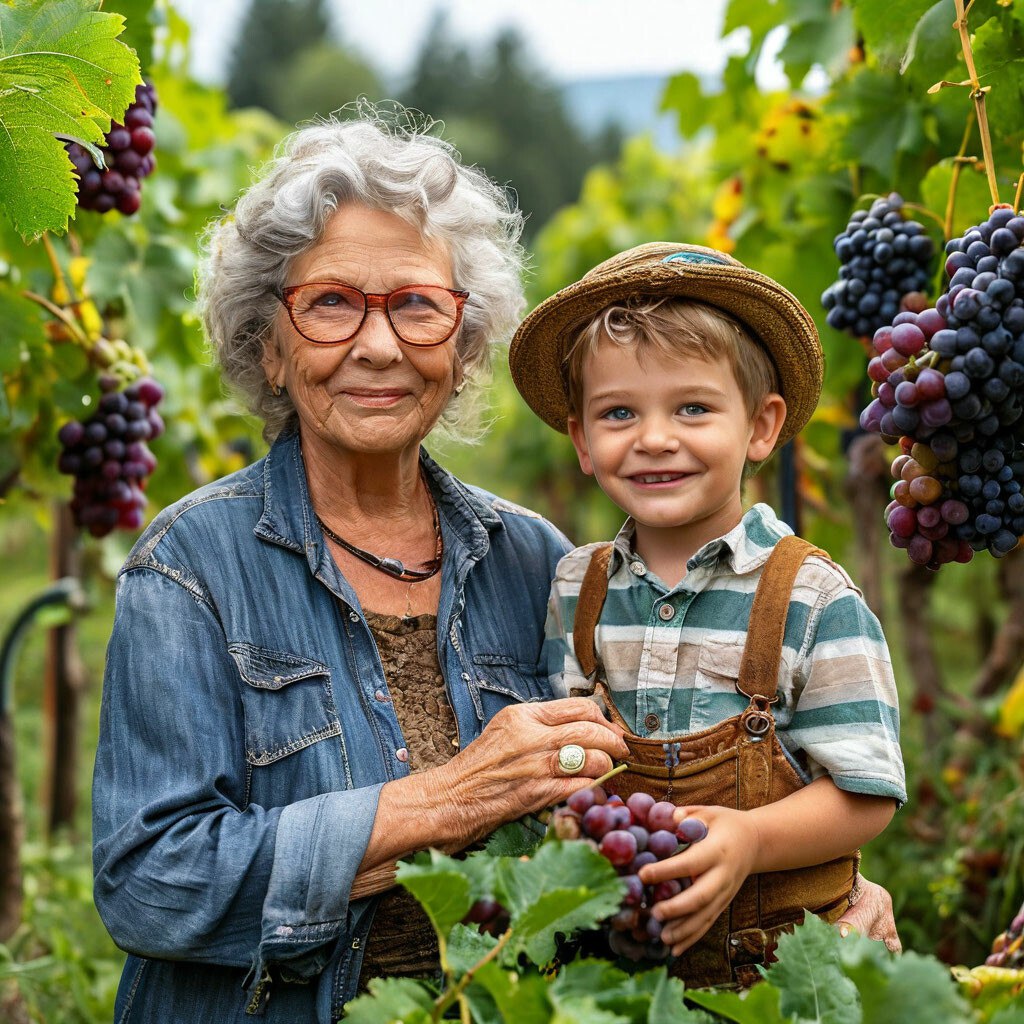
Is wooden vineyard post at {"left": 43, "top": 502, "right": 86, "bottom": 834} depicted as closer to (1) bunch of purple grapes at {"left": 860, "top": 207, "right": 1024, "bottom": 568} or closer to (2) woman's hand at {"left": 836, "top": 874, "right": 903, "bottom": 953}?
(2) woman's hand at {"left": 836, "top": 874, "right": 903, "bottom": 953}

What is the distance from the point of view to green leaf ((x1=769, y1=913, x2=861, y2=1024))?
150cm

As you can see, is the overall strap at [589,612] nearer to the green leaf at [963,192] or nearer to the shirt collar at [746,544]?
the shirt collar at [746,544]

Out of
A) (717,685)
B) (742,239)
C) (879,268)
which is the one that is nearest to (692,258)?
(879,268)

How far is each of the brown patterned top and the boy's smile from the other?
1.65 ft

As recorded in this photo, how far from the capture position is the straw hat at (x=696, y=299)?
214 cm

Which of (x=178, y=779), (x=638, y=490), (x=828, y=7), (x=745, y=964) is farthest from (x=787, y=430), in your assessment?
(x=828, y=7)

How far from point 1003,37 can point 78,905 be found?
4325 mm

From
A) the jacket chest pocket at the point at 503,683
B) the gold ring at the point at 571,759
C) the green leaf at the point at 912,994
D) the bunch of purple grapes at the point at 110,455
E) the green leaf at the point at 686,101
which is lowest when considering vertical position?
the green leaf at the point at 912,994

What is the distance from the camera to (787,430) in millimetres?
2445

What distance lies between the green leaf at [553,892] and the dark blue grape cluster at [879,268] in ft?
4.62

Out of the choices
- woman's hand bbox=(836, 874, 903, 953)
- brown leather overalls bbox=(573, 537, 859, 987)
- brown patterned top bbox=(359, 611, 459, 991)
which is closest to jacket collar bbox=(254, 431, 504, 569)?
brown patterned top bbox=(359, 611, 459, 991)

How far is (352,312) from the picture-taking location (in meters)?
2.42

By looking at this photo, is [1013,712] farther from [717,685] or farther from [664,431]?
[664,431]

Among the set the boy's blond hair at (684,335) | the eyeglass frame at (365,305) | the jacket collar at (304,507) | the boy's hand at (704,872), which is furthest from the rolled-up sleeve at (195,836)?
the boy's blond hair at (684,335)
